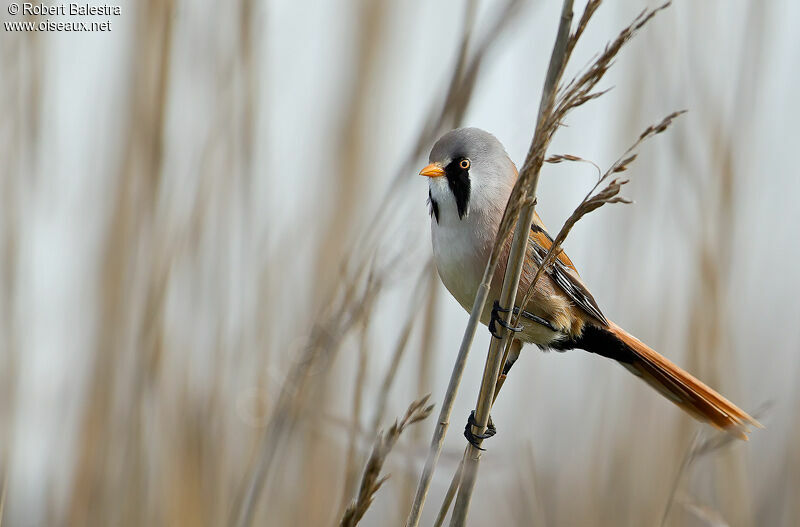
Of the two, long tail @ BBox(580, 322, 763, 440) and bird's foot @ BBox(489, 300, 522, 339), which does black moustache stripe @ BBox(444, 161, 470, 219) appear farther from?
long tail @ BBox(580, 322, 763, 440)

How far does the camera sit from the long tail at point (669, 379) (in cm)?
172

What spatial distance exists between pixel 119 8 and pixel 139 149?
38cm

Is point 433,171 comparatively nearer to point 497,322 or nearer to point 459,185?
point 459,185

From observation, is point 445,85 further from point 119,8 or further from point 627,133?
point 627,133

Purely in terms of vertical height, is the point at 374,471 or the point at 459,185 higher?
the point at 459,185

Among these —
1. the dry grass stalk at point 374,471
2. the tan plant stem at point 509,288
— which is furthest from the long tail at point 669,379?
the dry grass stalk at point 374,471

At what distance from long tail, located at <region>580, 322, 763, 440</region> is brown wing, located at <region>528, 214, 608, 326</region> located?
57mm

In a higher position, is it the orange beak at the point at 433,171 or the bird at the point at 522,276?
A: the orange beak at the point at 433,171

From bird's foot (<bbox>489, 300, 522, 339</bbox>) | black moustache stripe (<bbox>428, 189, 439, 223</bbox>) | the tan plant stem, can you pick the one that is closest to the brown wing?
black moustache stripe (<bbox>428, 189, 439, 223</bbox>)

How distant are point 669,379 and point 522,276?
415 mm

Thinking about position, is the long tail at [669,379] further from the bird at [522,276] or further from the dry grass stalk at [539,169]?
the dry grass stalk at [539,169]

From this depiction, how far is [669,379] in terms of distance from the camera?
1.83 m

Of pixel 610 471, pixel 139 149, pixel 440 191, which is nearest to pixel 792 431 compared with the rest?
pixel 610 471

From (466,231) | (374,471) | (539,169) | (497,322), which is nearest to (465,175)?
(466,231)
